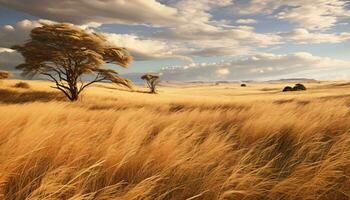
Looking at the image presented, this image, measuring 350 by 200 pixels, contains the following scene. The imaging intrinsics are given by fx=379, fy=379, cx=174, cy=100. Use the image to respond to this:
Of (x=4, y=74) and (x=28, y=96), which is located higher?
(x=4, y=74)

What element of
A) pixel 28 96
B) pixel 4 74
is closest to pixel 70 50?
pixel 28 96

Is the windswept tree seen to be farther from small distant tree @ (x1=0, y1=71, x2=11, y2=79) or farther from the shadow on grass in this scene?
small distant tree @ (x1=0, y1=71, x2=11, y2=79)

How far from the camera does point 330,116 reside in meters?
7.09

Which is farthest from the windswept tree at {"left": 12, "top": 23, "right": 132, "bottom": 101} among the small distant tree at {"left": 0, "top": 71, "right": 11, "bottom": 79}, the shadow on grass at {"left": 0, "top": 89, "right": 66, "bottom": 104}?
the small distant tree at {"left": 0, "top": 71, "right": 11, "bottom": 79}

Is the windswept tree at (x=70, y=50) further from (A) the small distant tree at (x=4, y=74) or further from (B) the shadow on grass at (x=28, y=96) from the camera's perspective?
(A) the small distant tree at (x=4, y=74)

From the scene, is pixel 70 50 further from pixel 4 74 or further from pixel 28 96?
pixel 4 74

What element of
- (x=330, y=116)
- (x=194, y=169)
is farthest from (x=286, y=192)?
(x=330, y=116)

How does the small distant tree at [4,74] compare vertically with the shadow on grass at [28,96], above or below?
above

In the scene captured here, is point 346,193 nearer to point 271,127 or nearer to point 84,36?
point 271,127

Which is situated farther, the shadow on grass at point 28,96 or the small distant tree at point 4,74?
the small distant tree at point 4,74

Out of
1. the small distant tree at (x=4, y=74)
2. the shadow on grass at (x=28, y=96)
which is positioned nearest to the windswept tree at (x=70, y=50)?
the shadow on grass at (x=28, y=96)

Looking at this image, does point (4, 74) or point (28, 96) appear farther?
point (4, 74)

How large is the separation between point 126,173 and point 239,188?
1020 millimetres

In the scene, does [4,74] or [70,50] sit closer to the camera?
[70,50]
